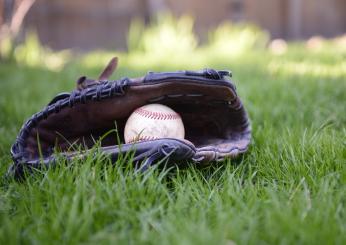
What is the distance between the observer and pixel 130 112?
6.09 feet

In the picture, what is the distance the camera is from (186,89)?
5.75 feet

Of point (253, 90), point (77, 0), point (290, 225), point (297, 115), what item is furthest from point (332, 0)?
point (290, 225)

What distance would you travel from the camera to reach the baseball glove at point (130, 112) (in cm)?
157

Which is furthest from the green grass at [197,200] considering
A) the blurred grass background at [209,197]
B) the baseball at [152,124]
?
the baseball at [152,124]

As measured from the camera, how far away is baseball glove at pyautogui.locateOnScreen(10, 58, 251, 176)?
1568 millimetres

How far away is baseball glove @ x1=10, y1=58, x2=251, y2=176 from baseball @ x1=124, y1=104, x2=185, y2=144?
54 millimetres

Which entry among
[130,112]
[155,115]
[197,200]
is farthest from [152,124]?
[197,200]

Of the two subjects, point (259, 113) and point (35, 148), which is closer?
point (35, 148)

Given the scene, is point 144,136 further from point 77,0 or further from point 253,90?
point 77,0

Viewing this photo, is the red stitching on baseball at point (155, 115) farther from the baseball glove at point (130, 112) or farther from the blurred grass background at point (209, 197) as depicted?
the blurred grass background at point (209, 197)

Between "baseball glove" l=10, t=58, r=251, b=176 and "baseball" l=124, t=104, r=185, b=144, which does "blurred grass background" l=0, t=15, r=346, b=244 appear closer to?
"baseball glove" l=10, t=58, r=251, b=176

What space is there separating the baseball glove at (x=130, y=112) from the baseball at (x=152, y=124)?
0.05 metres

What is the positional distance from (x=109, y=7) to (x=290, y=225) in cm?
705

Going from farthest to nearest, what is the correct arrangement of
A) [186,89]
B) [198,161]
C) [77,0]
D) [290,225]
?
1. [77,0]
2. [186,89]
3. [198,161]
4. [290,225]
